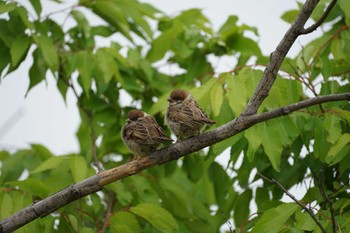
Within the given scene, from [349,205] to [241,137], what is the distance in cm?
118

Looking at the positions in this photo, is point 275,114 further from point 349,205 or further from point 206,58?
point 206,58

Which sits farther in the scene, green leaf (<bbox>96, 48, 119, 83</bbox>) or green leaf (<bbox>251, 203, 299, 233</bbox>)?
green leaf (<bbox>96, 48, 119, 83</bbox>)

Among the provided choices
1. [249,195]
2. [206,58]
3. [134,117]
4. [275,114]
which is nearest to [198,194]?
[206,58]

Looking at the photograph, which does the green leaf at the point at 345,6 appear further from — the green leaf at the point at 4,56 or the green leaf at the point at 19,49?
the green leaf at the point at 4,56

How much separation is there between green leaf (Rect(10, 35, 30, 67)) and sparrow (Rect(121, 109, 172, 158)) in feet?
4.84

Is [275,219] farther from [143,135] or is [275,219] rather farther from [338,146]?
[143,135]

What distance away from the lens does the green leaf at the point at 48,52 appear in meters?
7.61

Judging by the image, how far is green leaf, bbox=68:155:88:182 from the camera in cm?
695

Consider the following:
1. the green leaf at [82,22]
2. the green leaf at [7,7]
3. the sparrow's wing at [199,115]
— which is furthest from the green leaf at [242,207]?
the green leaf at [7,7]

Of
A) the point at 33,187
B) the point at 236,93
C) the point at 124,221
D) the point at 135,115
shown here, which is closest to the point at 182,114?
the point at 236,93

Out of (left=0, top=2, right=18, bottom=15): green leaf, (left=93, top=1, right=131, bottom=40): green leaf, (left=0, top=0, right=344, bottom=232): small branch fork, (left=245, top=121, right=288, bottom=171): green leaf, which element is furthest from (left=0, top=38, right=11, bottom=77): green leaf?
(left=245, top=121, right=288, bottom=171): green leaf

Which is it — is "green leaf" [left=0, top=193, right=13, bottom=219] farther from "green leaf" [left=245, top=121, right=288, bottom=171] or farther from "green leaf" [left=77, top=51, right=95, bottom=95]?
"green leaf" [left=245, top=121, right=288, bottom=171]

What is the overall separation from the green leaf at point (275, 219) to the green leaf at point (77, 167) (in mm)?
2170

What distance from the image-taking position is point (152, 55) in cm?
925
